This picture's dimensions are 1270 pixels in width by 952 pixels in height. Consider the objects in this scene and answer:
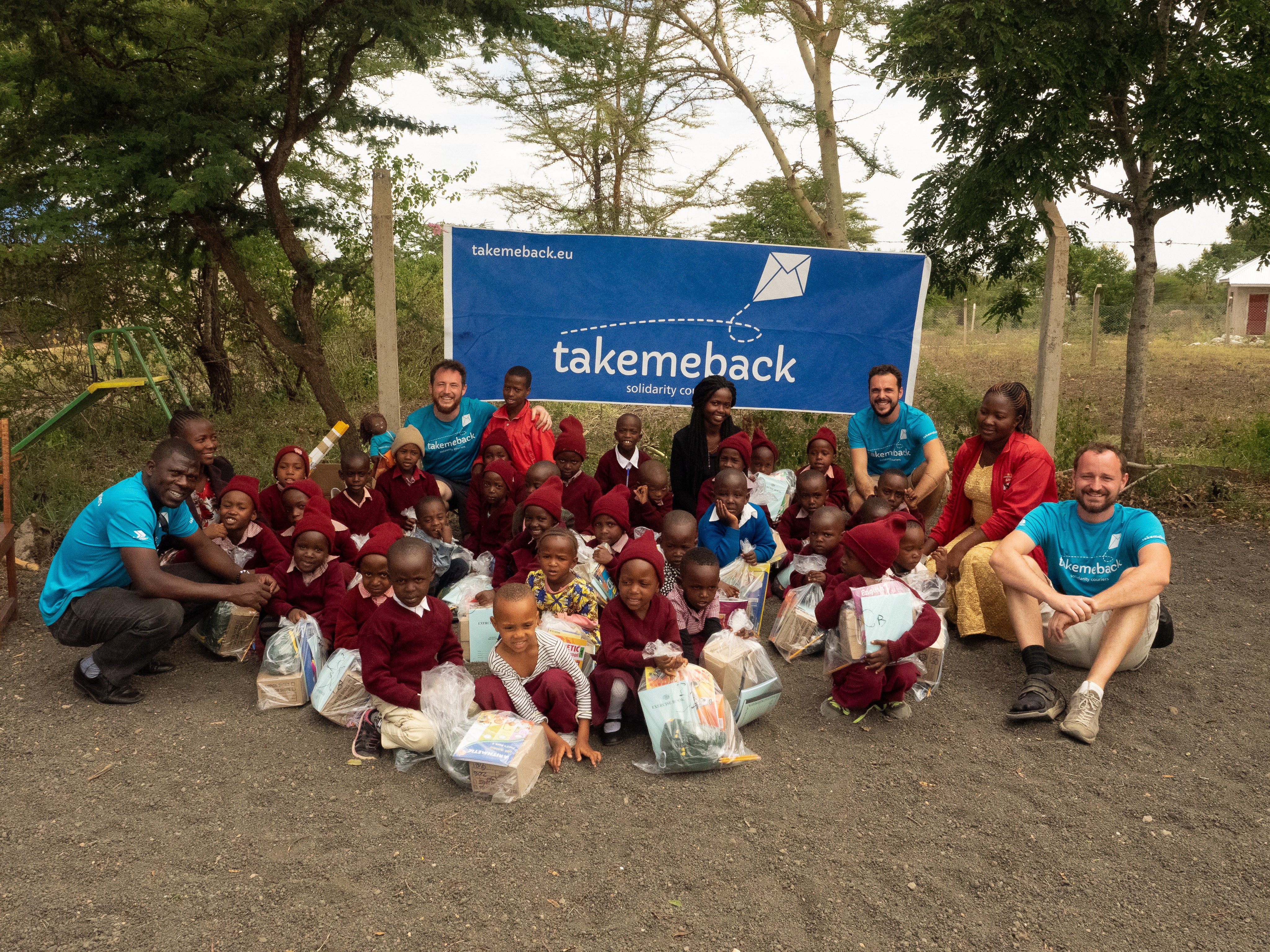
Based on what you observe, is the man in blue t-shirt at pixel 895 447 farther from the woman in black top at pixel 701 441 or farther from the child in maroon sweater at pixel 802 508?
the woman in black top at pixel 701 441

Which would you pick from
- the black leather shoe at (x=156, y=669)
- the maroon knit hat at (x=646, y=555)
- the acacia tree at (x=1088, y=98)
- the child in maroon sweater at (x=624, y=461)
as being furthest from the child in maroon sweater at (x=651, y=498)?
the acacia tree at (x=1088, y=98)

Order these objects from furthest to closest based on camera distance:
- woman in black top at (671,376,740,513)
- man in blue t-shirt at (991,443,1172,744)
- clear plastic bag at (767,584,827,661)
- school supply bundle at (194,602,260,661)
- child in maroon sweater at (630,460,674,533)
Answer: woman in black top at (671,376,740,513) → child in maroon sweater at (630,460,674,533) → clear plastic bag at (767,584,827,661) → school supply bundle at (194,602,260,661) → man in blue t-shirt at (991,443,1172,744)

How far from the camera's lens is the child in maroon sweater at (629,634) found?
3.56 meters

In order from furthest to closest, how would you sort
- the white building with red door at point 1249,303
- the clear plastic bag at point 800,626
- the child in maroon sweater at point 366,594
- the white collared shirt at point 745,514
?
the white building with red door at point 1249,303
the white collared shirt at point 745,514
the clear plastic bag at point 800,626
the child in maroon sweater at point 366,594

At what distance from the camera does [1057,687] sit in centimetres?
417

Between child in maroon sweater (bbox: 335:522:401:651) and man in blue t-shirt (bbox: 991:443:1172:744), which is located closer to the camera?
child in maroon sweater (bbox: 335:522:401:651)

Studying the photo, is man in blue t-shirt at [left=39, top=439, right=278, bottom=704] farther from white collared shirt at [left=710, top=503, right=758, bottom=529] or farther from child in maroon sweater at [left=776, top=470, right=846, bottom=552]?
child in maroon sweater at [left=776, top=470, right=846, bottom=552]

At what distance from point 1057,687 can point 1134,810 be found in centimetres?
101

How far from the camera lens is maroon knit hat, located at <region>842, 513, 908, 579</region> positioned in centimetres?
377

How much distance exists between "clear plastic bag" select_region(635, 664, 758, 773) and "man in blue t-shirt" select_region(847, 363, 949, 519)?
229 cm

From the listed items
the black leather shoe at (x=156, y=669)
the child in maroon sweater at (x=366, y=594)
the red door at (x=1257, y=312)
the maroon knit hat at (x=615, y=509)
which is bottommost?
the black leather shoe at (x=156, y=669)

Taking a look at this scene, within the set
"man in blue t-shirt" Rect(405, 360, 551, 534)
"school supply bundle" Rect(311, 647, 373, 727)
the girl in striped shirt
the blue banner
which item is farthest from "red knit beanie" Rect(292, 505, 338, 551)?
the blue banner

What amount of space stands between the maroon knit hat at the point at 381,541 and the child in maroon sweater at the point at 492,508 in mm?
845

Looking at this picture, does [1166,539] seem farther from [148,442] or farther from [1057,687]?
[148,442]
